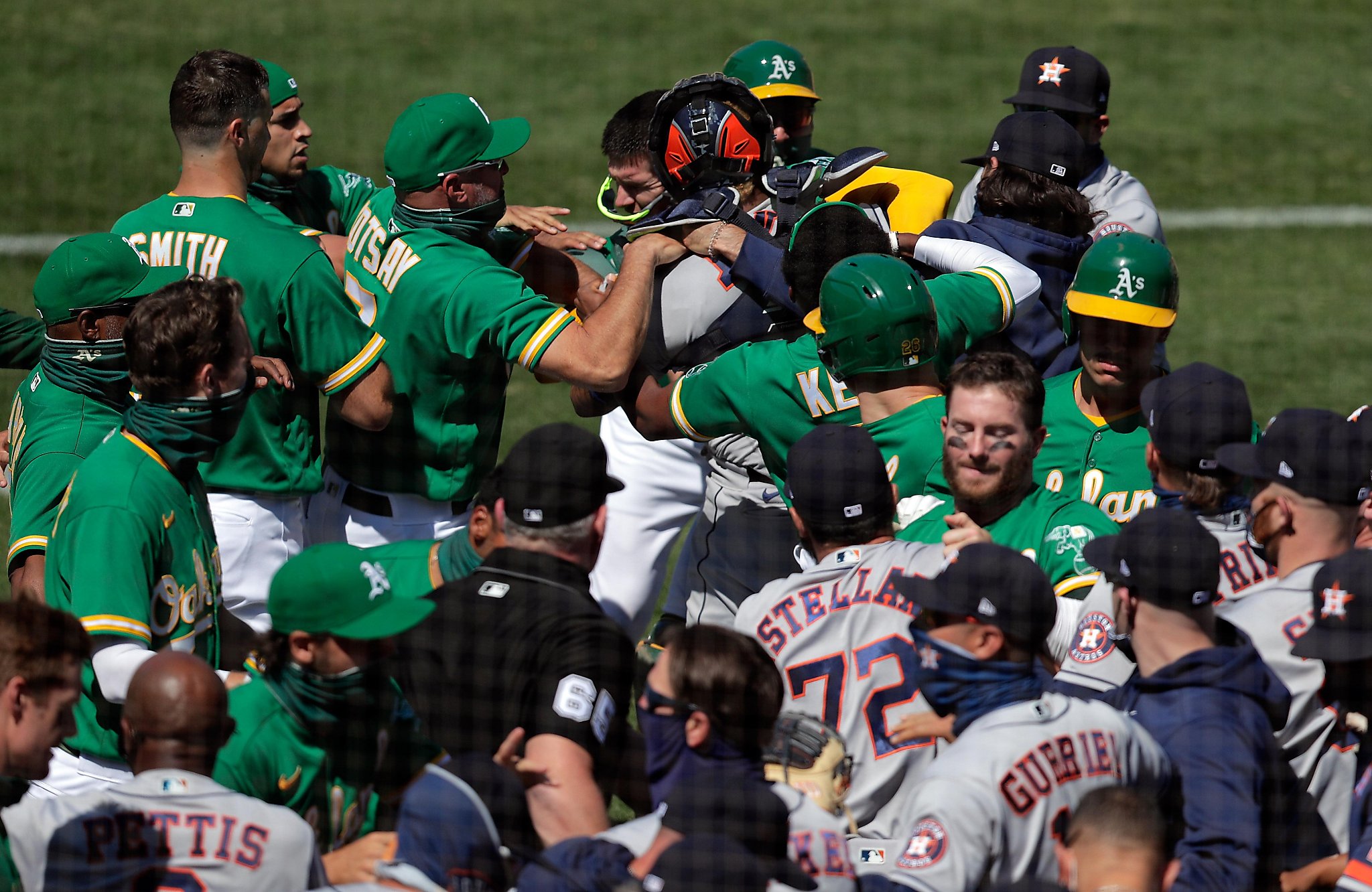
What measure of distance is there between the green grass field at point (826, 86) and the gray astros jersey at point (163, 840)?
8209mm

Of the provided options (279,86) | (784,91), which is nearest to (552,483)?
(279,86)

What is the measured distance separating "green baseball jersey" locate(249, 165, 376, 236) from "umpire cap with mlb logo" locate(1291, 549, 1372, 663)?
384 centimetres

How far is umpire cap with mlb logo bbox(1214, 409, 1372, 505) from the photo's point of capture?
3.84 metres

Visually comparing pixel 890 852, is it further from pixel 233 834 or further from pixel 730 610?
pixel 730 610

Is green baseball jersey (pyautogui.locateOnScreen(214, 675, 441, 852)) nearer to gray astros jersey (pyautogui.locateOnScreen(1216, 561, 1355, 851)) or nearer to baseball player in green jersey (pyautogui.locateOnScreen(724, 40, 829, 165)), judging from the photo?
gray astros jersey (pyautogui.locateOnScreen(1216, 561, 1355, 851))

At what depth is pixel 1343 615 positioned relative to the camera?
3424mm

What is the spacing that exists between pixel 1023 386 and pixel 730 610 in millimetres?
1573

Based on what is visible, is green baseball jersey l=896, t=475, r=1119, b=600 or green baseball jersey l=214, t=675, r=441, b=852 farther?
green baseball jersey l=896, t=475, r=1119, b=600

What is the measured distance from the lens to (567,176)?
1262 cm

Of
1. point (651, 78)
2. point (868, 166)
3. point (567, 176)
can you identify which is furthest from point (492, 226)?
point (651, 78)

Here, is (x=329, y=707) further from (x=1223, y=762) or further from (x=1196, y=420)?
(x=1196, y=420)

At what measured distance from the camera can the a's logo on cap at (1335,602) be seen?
343cm

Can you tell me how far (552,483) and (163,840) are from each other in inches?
43.9

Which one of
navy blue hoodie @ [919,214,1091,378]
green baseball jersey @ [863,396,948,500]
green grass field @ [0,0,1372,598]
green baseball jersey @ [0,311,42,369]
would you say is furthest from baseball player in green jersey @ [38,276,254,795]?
green grass field @ [0,0,1372,598]
